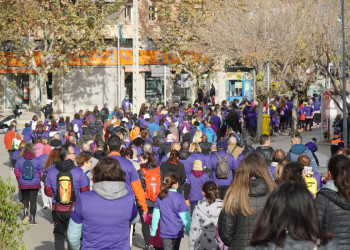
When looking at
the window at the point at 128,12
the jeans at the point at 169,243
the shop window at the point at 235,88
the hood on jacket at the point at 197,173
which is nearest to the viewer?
the jeans at the point at 169,243

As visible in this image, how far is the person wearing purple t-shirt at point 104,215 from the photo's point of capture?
6.44 meters

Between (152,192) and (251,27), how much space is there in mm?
20713

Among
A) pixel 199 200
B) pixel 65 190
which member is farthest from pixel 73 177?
pixel 199 200

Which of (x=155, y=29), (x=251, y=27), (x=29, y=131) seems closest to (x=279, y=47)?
(x=251, y=27)

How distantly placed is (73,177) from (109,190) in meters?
3.26

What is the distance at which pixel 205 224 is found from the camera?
8.16 m

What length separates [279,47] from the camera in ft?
98.6

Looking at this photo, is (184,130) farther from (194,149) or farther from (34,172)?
(34,172)

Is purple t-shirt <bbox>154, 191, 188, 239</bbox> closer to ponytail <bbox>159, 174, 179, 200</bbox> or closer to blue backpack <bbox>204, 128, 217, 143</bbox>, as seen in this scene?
ponytail <bbox>159, 174, 179, 200</bbox>

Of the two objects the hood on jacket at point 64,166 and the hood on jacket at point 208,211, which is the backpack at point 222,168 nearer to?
the hood on jacket at point 64,166

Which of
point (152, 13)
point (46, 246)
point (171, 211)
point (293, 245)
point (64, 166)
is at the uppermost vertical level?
point (152, 13)

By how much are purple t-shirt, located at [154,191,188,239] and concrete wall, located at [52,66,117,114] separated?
4040 cm

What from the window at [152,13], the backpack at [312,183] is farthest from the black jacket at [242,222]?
the window at [152,13]

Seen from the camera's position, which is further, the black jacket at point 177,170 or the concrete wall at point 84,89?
the concrete wall at point 84,89
